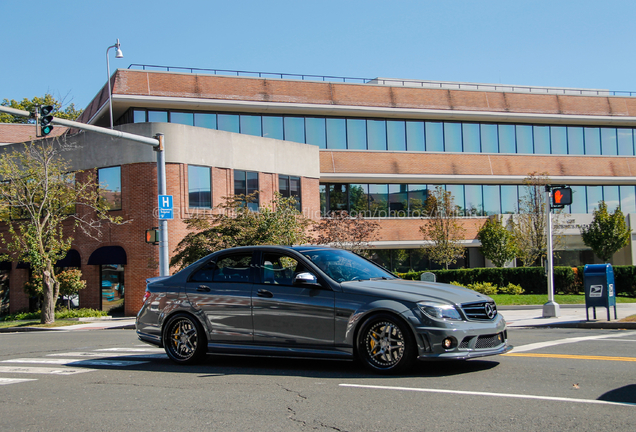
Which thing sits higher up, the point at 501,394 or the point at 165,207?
the point at 165,207

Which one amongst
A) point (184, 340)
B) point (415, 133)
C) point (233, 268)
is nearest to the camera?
point (233, 268)

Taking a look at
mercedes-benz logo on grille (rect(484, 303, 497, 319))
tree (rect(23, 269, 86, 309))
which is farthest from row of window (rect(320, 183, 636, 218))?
mercedes-benz logo on grille (rect(484, 303, 497, 319))

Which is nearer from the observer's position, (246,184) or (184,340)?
(184,340)

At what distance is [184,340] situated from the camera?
29.8 ft

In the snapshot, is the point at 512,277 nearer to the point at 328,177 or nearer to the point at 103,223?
the point at 328,177

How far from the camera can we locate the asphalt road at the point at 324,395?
18.2 ft

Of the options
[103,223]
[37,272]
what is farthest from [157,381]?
[103,223]

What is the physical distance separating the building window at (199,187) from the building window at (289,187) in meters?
4.23

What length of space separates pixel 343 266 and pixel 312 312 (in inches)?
34.3

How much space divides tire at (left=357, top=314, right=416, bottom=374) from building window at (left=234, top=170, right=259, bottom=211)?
22071 millimetres

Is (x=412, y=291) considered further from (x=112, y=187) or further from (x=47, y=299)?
(x=112, y=187)

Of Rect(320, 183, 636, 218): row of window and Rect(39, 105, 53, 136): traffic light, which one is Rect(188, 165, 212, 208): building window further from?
Rect(39, 105, 53, 136): traffic light

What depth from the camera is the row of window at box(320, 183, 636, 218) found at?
121ft

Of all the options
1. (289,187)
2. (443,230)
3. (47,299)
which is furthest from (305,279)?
(443,230)
